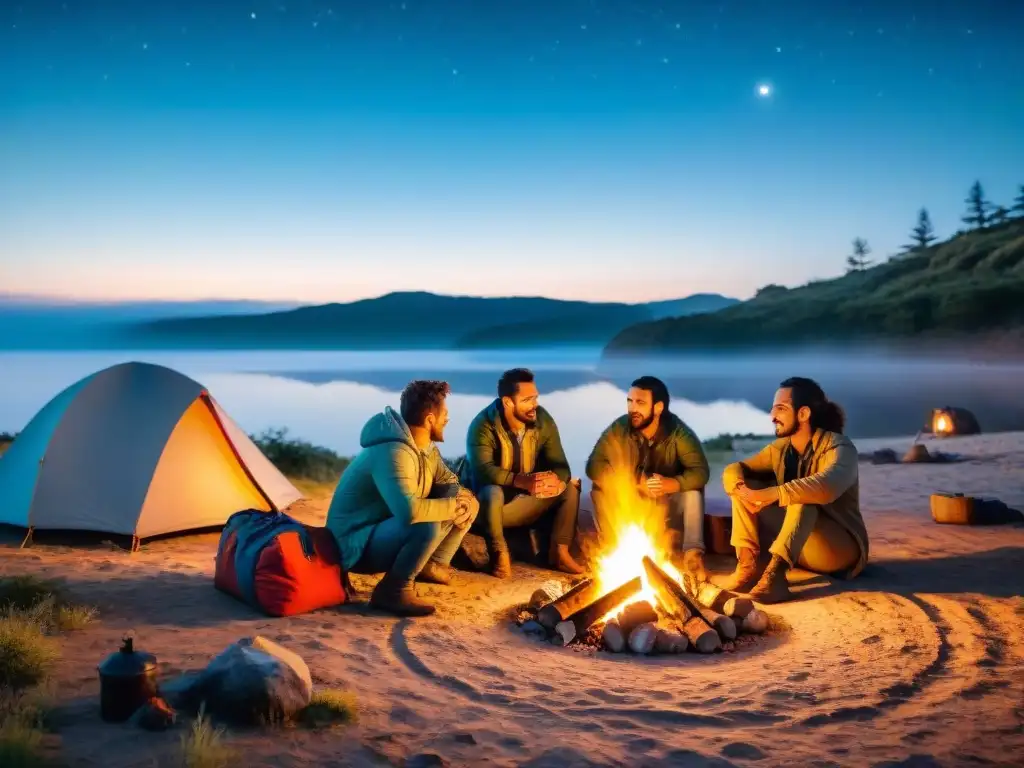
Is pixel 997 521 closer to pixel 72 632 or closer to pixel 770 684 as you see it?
pixel 770 684

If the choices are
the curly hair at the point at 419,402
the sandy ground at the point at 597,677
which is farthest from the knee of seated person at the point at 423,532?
the curly hair at the point at 419,402

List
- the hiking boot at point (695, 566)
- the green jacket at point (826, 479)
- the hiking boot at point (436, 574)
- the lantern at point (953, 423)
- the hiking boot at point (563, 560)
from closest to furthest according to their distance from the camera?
the green jacket at point (826, 479)
the hiking boot at point (695, 566)
the hiking boot at point (436, 574)
the hiking boot at point (563, 560)
the lantern at point (953, 423)

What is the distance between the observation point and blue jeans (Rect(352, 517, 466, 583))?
5711mm

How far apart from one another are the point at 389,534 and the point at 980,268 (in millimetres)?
75920

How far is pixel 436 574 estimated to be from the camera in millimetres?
6539

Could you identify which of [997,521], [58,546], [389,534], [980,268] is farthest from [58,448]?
[980,268]

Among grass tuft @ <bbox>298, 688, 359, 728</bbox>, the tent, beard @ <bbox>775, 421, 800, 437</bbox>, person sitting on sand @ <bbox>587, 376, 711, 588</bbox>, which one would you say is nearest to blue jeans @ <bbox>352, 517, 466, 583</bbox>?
person sitting on sand @ <bbox>587, 376, 711, 588</bbox>

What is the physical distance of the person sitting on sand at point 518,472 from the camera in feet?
22.3

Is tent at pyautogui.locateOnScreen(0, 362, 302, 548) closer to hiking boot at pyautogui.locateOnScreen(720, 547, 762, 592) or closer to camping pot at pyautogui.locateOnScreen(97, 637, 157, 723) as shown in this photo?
camping pot at pyautogui.locateOnScreen(97, 637, 157, 723)

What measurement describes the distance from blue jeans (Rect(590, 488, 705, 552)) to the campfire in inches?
26.0

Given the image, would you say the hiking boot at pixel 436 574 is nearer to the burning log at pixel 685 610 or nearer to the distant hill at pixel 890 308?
the burning log at pixel 685 610

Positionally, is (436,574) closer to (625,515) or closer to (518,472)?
(518,472)

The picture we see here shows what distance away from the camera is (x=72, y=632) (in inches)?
200

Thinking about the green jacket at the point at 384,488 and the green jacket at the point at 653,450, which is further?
the green jacket at the point at 653,450
